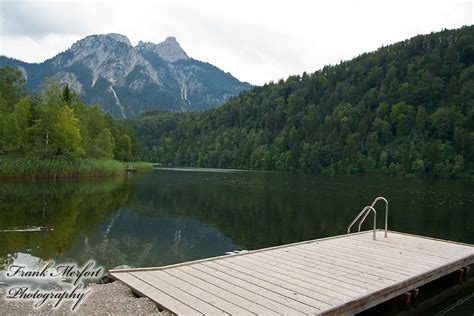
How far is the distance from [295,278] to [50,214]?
18300 mm

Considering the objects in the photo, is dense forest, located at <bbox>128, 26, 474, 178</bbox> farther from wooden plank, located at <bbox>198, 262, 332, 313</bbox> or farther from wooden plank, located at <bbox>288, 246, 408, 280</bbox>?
wooden plank, located at <bbox>198, 262, 332, 313</bbox>

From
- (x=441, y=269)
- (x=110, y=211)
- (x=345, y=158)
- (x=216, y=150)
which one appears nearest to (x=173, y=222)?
(x=110, y=211)

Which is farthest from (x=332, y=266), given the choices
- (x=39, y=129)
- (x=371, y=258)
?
(x=39, y=129)

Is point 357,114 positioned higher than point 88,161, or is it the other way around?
point 357,114

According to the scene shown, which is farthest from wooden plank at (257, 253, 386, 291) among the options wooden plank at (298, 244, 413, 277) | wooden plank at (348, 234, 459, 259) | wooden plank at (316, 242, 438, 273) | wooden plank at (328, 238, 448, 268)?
wooden plank at (348, 234, 459, 259)

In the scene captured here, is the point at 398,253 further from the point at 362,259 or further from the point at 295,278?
the point at 295,278

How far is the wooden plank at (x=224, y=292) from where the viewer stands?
7744mm

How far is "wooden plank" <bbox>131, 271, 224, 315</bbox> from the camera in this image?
764 cm

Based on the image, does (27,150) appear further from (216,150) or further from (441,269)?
(216,150)

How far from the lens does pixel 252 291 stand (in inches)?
347

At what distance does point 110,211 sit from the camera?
88.8ft

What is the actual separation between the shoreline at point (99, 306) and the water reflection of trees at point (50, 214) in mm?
5954

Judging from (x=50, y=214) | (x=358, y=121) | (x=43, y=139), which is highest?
(x=358, y=121)

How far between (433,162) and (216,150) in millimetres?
80904
